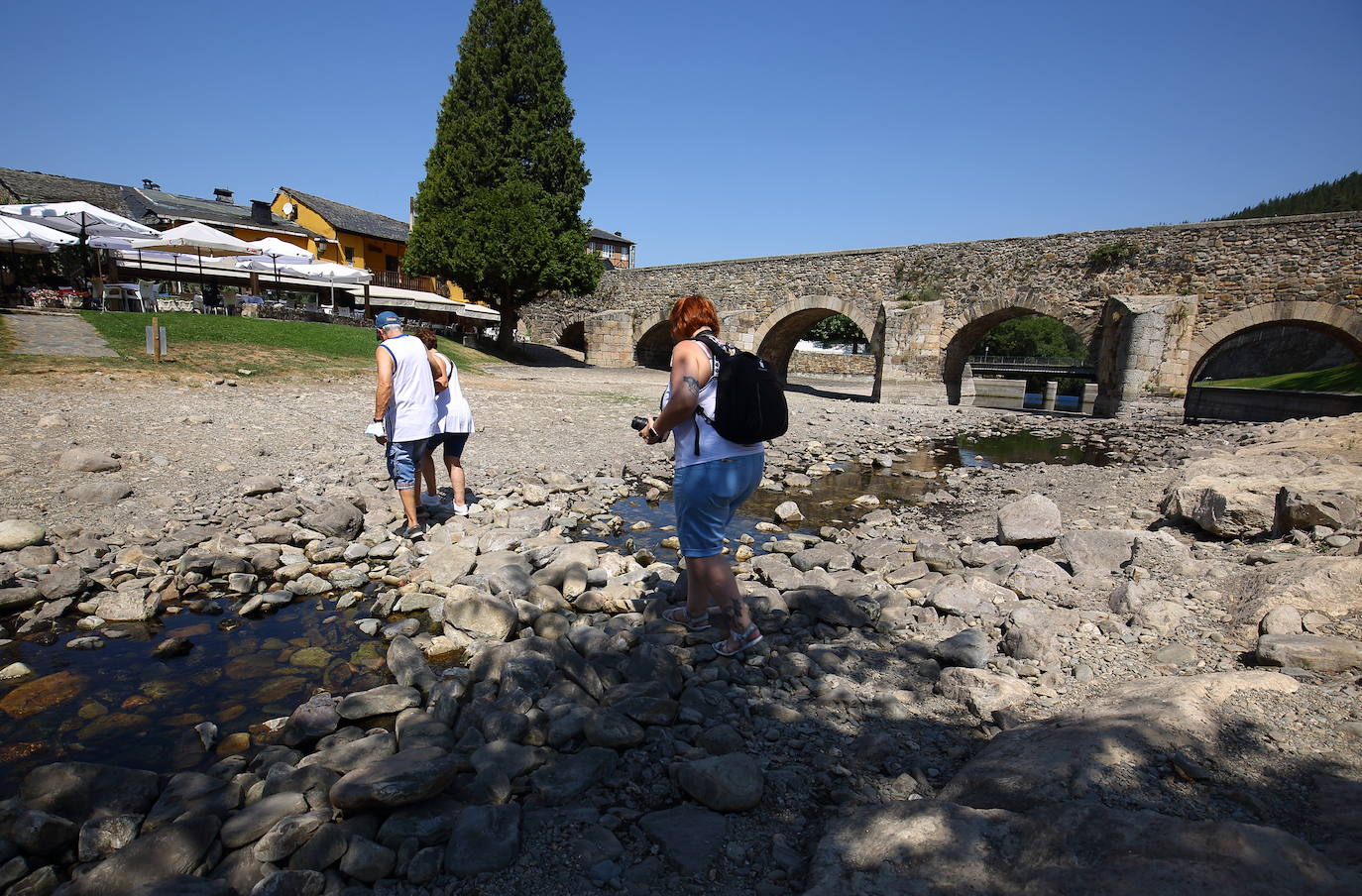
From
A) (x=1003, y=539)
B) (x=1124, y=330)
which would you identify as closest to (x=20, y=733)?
(x=1003, y=539)

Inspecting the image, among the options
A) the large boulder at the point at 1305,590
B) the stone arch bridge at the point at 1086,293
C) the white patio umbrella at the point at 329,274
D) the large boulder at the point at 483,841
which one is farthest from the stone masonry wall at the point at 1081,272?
the large boulder at the point at 483,841

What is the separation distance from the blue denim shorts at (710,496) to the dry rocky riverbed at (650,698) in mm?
580

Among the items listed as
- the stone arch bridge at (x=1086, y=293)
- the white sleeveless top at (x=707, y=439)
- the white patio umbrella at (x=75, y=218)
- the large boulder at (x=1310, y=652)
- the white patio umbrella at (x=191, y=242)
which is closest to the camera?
the large boulder at (x=1310, y=652)

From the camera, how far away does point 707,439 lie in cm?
319

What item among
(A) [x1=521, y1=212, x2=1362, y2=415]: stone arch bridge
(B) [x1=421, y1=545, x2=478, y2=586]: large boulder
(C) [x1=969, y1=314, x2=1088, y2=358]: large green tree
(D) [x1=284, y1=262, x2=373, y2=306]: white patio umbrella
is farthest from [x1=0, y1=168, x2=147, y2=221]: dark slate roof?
(C) [x1=969, y1=314, x2=1088, y2=358]: large green tree

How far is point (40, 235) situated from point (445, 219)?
10.8 meters

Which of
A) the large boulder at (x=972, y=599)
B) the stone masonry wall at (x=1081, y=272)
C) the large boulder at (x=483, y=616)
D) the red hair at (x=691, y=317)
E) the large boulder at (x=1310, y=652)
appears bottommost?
the large boulder at (x=483, y=616)

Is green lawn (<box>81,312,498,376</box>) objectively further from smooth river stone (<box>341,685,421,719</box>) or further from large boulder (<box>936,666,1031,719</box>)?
large boulder (<box>936,666,1031,719</box>)

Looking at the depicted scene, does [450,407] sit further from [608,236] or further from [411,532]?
[608,236]

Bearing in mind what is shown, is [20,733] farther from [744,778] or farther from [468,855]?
[744,778]

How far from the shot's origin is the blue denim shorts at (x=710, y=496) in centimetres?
320

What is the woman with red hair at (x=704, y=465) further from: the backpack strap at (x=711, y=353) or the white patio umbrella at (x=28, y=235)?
the white patio umbrella at (x=28, y=235)

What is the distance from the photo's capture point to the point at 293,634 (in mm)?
3809

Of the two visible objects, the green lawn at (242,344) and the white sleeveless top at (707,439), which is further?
the green lawn at (242,344)
